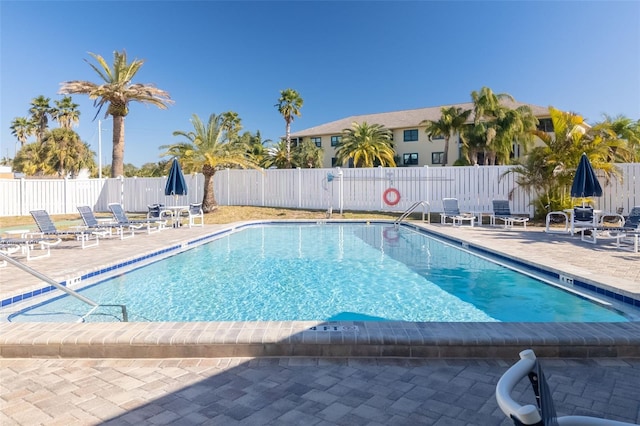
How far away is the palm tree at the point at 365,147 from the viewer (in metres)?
31.3

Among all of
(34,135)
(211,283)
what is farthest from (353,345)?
(34,135)

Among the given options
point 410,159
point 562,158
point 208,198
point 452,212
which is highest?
point 410,159

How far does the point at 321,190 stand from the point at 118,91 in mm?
11366

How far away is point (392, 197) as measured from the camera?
62.1 feet

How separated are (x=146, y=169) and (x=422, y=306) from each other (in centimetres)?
5282

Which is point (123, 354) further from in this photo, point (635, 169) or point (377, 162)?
point (377, 162)

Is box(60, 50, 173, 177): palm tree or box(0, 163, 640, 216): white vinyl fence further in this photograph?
box(60, 50, 173, 177): palm tree

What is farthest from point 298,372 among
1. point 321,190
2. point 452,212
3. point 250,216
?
point 321,190

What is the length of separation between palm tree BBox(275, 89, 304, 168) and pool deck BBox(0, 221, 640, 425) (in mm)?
33000

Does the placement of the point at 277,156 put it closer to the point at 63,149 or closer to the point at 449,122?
the point at 449,122

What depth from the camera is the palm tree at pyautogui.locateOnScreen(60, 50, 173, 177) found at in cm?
1961

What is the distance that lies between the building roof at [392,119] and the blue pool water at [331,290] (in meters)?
25.8

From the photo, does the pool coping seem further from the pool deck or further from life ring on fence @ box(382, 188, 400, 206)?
life ring on fence @ box(382, 188, 400, 206)

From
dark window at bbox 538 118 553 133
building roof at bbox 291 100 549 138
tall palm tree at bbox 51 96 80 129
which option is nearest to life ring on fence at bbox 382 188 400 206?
building roof at bbox 291 100 549 138
